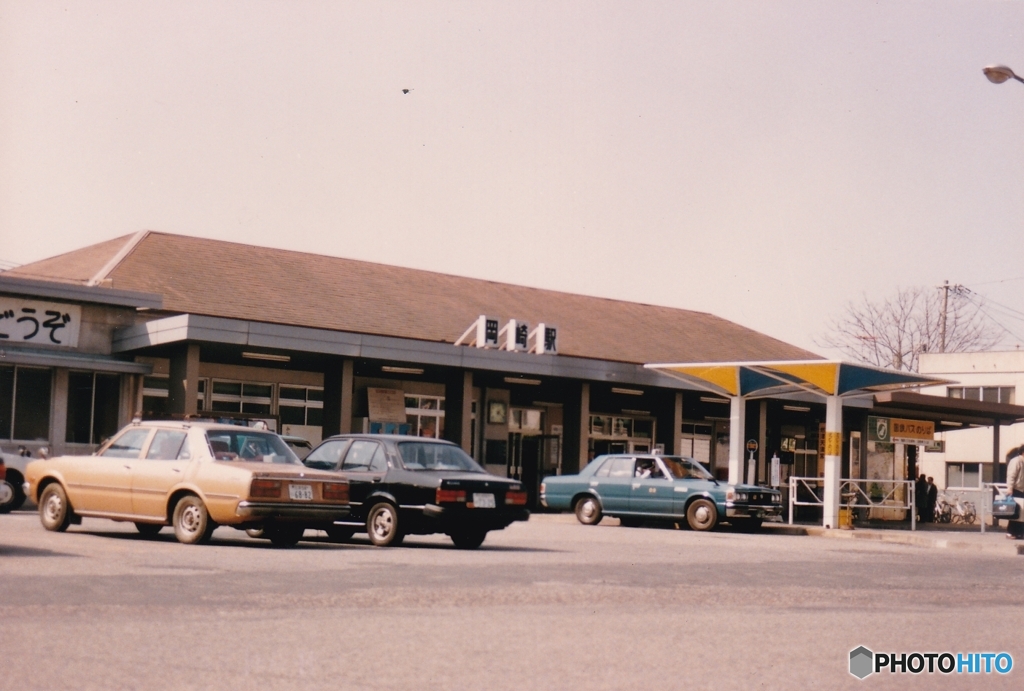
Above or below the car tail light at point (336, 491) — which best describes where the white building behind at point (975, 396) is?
above

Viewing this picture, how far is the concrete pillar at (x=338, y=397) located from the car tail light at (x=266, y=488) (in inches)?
621

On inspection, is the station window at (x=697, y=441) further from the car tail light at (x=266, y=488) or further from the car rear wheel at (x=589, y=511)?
the car tail light at (x=266, y=488)

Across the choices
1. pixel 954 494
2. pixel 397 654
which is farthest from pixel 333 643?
pixel 954 494

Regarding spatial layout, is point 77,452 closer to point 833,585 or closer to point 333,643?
point 833,585

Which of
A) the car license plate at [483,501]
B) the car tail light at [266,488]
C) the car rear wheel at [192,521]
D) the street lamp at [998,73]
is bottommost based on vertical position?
the car rear wheel at [192,521]

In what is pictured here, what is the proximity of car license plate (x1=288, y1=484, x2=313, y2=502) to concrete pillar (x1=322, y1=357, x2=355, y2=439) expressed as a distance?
15380 millimetres

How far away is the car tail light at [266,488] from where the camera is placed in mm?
15352

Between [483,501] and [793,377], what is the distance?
51.4 ft

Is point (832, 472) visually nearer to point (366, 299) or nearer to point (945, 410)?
point (945, 410)

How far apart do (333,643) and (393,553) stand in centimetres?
788

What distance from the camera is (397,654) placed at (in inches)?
306

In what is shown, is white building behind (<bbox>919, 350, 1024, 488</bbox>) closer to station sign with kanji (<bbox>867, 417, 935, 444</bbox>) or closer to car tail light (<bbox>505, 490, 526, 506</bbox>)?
station sign with kanji (<bbox>867, 417, 935, 444</bbox>)

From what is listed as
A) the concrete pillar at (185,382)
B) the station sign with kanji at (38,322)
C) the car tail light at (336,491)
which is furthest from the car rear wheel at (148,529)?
the station sign with kanji at (38,322)

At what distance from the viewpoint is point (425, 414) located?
1457 inches
